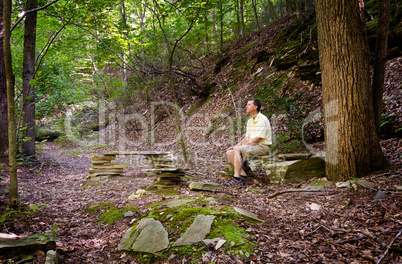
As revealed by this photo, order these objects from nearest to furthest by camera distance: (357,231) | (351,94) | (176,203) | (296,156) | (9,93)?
(357,231)
(9,93)
(176,203)
(351,94)
(296,156)

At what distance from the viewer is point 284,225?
270 cm

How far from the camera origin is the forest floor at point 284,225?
6.79 ft

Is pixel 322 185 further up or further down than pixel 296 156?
further down

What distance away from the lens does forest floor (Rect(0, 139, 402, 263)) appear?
207cm

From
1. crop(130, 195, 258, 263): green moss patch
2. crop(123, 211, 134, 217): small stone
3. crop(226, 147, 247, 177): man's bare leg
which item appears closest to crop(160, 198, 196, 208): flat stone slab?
crop(130, 195, 258, 263): green moss patch

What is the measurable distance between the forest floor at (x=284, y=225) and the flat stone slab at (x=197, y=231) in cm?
21

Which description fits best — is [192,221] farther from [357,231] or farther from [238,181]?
[238,181]

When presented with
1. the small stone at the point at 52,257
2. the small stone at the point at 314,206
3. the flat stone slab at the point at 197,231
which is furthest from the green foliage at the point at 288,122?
the small stone at the point at 52,257

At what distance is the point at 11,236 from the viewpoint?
2.20 metres

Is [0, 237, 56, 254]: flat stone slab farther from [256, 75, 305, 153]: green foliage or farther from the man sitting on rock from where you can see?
[256, 75, 305, 153]: green foliage

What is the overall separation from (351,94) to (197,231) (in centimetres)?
326

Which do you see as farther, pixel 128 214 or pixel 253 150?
pixel 253 150

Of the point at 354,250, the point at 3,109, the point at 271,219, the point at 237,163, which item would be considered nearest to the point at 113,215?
the point at 271,219

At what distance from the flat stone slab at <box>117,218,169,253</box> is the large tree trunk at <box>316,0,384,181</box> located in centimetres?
313
